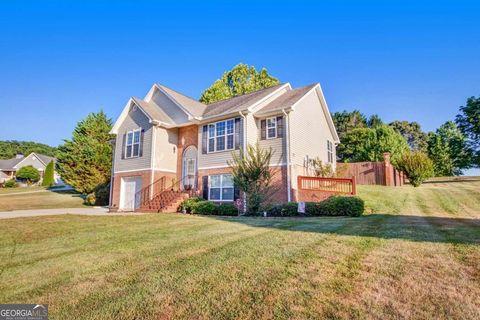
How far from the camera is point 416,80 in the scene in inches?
698

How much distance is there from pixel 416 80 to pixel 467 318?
19.1 metres

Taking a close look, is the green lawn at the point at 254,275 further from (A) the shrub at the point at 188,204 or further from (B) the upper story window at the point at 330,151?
(B) the upper story window at the point at 330,151

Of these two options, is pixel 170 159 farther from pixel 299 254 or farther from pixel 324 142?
pixel 299 254

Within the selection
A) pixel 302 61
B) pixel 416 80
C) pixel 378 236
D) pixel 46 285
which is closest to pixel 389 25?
pixel 416 80

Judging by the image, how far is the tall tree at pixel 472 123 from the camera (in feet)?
84.9

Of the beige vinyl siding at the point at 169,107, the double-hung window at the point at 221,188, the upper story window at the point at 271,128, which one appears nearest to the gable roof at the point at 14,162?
the beige vinyl siding at the point at 169,107

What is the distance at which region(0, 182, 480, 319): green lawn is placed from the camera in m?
2.92

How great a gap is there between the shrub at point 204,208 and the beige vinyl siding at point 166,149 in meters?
5.14

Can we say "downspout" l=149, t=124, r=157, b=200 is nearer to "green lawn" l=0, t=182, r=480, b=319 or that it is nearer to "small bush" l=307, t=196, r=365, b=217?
"small bush" l=307, t=196, r=365, b=217

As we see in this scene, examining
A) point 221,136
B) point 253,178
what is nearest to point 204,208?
point 253,178

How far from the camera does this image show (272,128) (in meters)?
16.1

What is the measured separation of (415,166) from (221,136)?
1738cm

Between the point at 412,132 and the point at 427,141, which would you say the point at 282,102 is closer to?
the point at 427,141

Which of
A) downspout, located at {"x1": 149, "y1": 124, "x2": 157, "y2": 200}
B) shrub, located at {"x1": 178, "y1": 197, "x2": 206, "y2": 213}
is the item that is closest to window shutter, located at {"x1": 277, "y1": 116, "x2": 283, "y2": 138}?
shrub, located at {"x1": 178, "y1": 197, "x2": 206, "y2": 213}
